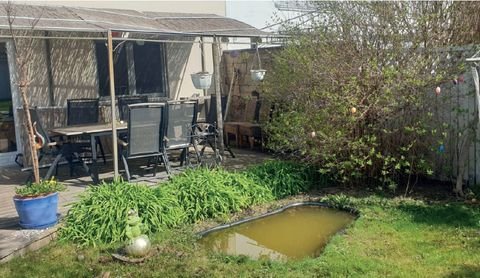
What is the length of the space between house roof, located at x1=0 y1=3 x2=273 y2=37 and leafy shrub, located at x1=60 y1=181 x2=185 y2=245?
2.24 metres

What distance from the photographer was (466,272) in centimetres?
374

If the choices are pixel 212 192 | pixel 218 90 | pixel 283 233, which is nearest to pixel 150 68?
pixel 218 90

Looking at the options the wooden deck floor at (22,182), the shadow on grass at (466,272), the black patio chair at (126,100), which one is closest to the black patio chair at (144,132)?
the wooden deck floor at (22,182)

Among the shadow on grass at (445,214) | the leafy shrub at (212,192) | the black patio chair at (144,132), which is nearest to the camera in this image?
the shadow on grass at (445,214)

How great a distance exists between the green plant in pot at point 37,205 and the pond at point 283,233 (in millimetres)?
1495

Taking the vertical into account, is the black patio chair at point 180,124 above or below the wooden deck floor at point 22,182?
above

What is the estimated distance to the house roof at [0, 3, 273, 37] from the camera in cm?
676

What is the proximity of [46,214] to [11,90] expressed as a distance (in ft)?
14.0

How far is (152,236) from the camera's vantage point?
4.74 metres

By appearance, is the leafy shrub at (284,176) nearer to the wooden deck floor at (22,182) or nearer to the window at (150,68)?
the wooden deck floor at (22,182)

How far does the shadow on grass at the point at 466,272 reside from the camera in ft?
12.1

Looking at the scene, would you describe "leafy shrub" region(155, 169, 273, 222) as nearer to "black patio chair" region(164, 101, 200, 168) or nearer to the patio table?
"black patio chair" region(164, 101, 200, 168)

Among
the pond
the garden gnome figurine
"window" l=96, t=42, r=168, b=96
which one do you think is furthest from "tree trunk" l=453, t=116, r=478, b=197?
"window" l=96, t=42, r=168, b=96

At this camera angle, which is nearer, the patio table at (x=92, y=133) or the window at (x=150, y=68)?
the patio table at (x=92, y=133)
